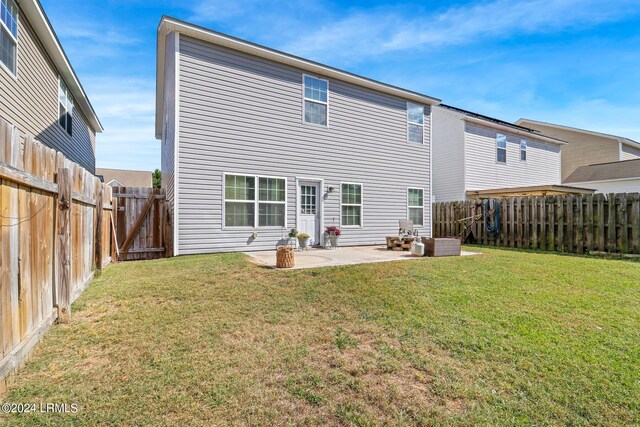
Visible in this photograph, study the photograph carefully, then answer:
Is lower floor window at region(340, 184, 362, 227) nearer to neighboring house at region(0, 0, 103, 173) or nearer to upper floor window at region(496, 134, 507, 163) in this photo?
neighboring house at region(0, 0, 103, 173)

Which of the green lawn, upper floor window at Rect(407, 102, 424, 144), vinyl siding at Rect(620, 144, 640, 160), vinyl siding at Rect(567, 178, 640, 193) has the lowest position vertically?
the green lawn

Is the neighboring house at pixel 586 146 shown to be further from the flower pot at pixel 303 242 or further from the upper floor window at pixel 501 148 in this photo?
the flower pot at pixel 303 242

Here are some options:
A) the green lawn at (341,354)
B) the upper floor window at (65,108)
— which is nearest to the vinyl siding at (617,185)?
the green lawn at (341,354)

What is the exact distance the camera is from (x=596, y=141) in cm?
2136

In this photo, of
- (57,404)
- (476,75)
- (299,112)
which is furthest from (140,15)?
(476,75)

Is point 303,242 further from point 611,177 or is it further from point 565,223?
point 611,177

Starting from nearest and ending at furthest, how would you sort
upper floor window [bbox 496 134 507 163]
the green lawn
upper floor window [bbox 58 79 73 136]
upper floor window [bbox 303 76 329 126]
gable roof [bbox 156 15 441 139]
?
the green lawn < gable roof [bbox 156 15 441 139] < upper floor window [bbox 303 76 329 126] < upper floor window [bbox 58 79 73 136] < upper floor window [bbox 496 134 507 163]

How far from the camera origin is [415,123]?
1201 cm

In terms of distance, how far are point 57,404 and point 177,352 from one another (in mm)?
896

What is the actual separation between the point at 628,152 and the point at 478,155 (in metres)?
15.3

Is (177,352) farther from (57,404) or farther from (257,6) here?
(257,6)

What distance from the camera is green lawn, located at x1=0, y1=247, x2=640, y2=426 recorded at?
2.17 metres

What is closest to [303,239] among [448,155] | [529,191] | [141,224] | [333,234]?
[333,234]

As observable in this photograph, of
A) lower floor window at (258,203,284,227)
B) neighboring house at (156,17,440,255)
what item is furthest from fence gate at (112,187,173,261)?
lower floor window at (258,203,284,227)
